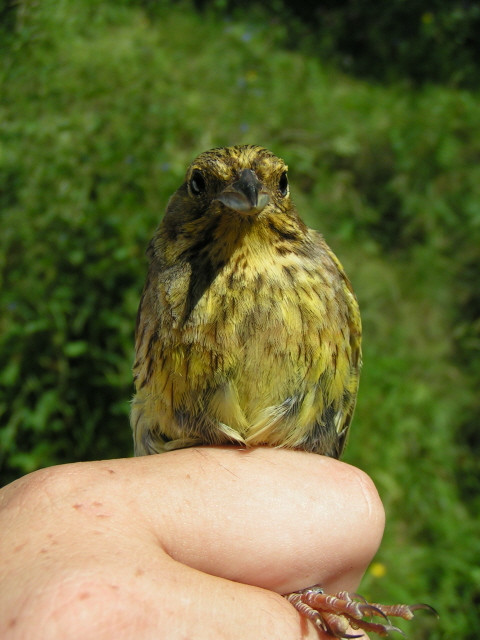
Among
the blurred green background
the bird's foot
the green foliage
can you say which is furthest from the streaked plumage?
the green foliage

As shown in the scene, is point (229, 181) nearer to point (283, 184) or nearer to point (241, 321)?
point (283, 184)

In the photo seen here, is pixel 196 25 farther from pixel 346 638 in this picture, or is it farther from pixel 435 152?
pixel 346 638

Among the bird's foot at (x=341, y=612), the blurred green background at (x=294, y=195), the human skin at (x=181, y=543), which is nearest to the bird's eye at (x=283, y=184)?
the human skin at (x=181, y=543)

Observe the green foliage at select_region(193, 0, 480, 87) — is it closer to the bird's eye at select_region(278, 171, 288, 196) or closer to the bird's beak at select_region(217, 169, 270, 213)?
the bird's eye at select_region(278, 171, 288, 196)

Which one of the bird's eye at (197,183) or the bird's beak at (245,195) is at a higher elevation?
the bird's beak at (245,195)

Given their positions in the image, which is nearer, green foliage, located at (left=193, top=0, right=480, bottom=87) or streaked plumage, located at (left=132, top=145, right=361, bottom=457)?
streaked plumage, located at (left=132, top=145, right=361, bottom=457)

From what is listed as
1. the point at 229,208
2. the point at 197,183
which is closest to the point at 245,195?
the point at 229,208

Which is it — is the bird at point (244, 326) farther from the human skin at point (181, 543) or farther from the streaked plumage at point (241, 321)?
the human skin at point (181, 543)
